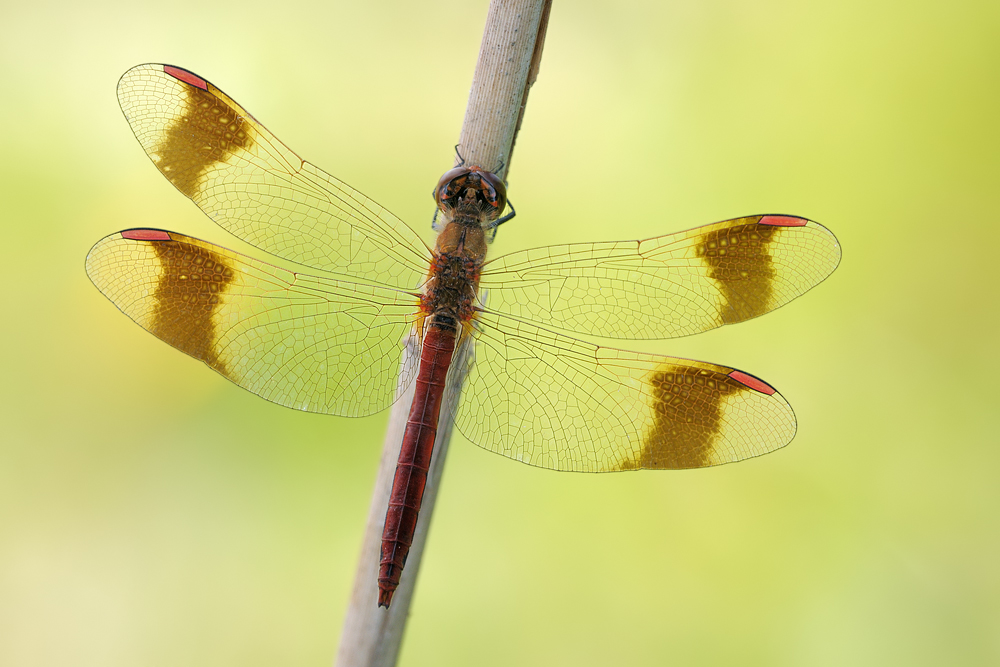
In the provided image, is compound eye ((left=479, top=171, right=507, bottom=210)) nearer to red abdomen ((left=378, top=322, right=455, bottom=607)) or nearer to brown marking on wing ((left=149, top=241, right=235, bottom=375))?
red abdomen ((left=378, top=322, right=455, bottom=607))

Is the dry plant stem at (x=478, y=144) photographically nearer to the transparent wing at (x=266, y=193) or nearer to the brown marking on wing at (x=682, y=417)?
the transparent wing at (x=266, y=193)

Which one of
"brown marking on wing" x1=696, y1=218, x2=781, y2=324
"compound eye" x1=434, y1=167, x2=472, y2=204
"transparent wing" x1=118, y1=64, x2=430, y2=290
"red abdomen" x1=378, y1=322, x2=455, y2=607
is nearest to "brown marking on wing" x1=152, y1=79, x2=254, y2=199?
"transparent wing" x1=118, y1=64, x2=430, y2=290

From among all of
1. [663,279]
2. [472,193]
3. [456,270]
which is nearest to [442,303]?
[456,270]

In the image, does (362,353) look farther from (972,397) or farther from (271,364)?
(972,397)

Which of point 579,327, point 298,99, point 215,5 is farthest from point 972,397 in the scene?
point 215,5

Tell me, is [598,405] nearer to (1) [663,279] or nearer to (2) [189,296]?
(1) [663,279]

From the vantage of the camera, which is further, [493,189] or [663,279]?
[663,279]
